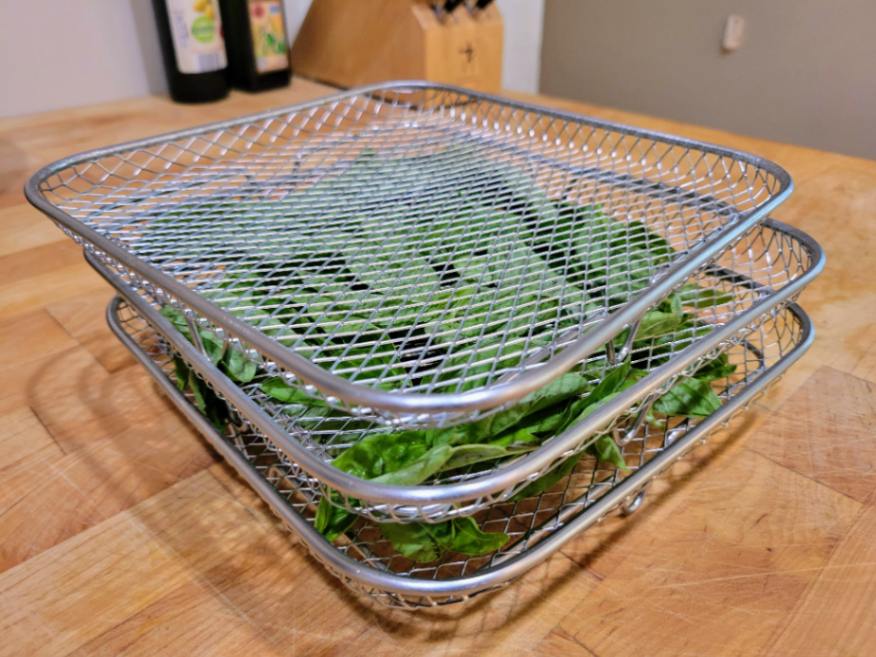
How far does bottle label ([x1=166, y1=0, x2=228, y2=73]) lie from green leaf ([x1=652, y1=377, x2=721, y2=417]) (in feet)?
3.06

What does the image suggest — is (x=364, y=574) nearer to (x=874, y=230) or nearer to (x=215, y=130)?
(x=215, y=130)

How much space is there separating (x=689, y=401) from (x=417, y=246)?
0.22 metres

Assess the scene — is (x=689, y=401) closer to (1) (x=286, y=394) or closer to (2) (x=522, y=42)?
(1) (x=286, y=394)

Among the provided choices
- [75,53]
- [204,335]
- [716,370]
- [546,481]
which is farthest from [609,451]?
[75,53]

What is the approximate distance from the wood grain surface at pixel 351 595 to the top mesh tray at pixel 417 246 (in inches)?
4.6

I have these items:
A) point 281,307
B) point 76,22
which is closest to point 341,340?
point 281,307

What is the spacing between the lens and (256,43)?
3.85 feet

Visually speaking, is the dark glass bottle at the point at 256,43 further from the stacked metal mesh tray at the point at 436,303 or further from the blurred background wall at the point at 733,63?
the blurred background wall at the point at 733,63

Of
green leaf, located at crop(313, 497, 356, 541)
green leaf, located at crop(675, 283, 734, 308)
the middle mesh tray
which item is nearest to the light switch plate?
the middle mesh tray

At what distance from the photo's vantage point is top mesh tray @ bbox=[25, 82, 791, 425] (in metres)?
0.34

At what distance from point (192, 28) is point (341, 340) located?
2.75ft

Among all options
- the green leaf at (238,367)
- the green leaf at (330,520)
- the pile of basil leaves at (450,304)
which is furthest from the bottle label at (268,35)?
the green leaf at (330,520)

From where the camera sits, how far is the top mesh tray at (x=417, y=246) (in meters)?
0.34

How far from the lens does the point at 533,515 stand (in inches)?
14.7
